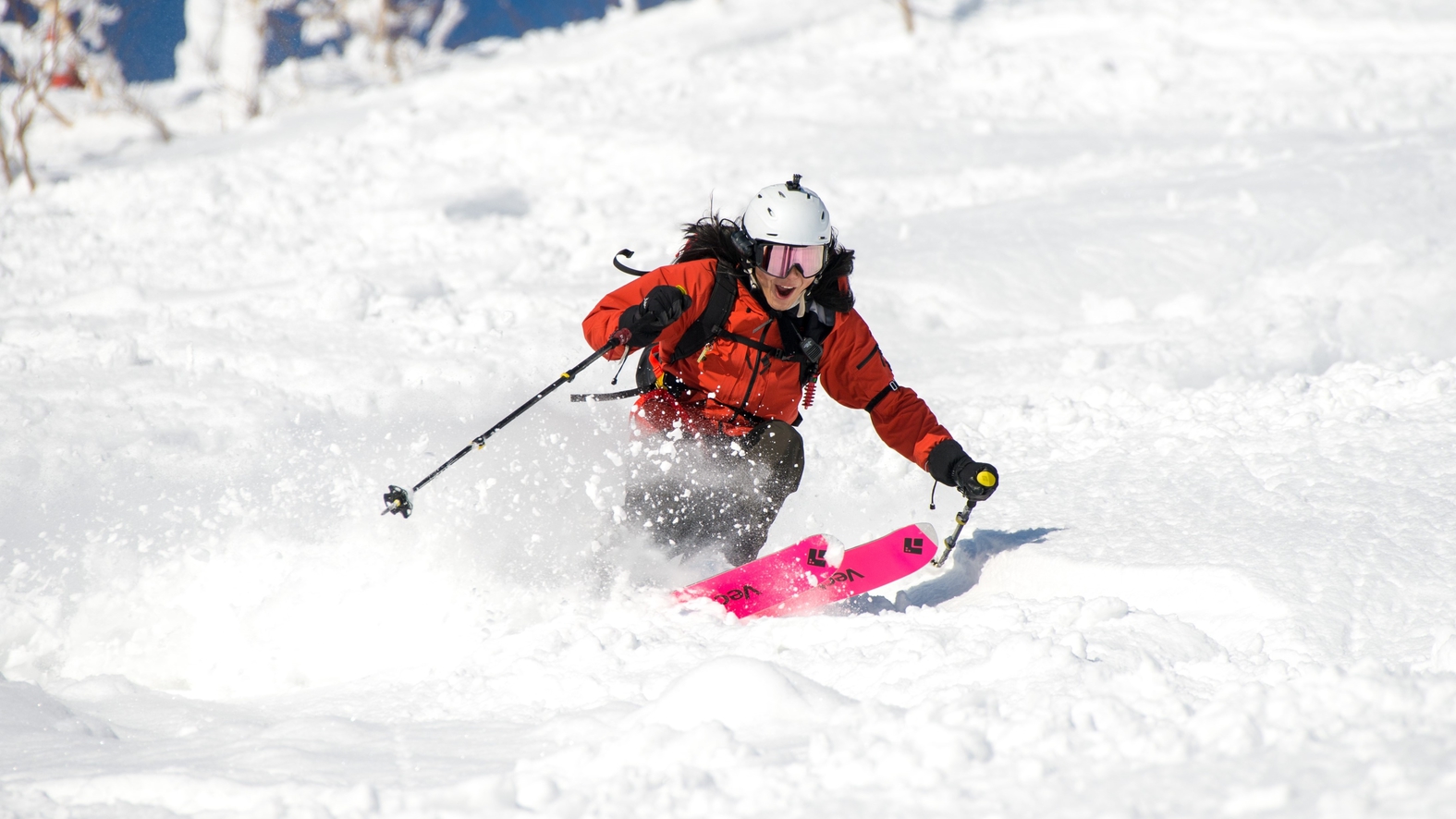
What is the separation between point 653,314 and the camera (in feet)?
12.0

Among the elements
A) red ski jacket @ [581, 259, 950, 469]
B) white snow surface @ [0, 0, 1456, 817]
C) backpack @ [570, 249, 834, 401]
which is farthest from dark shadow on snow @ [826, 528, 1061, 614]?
backpack @ [570, 249, 834, 401]

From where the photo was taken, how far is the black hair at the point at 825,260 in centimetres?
401

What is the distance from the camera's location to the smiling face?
387 cm

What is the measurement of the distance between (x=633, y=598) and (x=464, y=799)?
5.47ft

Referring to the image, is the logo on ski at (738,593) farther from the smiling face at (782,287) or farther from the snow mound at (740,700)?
the snow mound at (740,700)

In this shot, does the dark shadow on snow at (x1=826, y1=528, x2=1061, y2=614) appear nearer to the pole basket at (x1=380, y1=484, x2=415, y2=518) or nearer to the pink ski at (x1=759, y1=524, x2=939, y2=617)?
the pink ski at (x1=759, y1=524, x2=939, y2=617)

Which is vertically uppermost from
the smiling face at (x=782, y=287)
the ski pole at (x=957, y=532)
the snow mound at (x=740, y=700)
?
the smiling face at (x=782, y=287)

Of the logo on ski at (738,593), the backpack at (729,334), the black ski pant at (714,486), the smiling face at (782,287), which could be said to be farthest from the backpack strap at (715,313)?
the logo on ski at (738,593)

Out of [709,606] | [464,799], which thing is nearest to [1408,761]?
[464,799]

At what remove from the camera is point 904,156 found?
11211 mm

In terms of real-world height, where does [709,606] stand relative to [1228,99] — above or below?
below

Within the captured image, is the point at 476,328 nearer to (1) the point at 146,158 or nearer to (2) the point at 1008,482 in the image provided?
(2) the point at 1008,482

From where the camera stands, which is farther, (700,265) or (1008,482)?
(1008,482)

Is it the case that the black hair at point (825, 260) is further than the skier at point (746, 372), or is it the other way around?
the black hair at point (825, 260)
